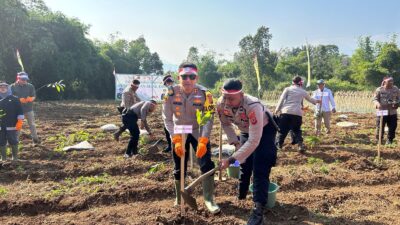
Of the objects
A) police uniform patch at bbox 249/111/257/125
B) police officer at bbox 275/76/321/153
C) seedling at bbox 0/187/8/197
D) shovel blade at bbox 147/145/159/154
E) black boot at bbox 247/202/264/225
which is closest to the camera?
police uniform patch at bbox 249/111/257/125

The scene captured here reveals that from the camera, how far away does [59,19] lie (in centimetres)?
3191

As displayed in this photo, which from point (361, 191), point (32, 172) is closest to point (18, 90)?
point (32, 172)

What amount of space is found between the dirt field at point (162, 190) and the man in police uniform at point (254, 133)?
47 cm

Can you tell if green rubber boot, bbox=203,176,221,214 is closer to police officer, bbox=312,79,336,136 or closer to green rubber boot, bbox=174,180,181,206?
green rubber boot, bbox=174,180,181,206

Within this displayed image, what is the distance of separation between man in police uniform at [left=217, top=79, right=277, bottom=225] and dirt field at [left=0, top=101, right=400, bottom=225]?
18.5 inches

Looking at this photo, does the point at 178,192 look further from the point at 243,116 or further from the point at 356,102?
the point at 356,102

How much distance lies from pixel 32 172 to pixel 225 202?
370cm

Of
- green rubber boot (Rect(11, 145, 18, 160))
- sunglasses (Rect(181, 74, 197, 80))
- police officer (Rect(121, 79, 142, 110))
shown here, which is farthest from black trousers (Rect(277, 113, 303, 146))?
green rubber boot (Rect(11, 145, 18, 160))

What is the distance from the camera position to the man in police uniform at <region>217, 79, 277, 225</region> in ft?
12.2

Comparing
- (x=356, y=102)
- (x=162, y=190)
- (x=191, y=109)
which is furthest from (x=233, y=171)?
(x=356, y=102)

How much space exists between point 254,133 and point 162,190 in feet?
6.75

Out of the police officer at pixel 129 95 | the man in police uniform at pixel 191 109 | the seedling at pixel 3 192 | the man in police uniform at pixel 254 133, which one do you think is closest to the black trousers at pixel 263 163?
the man in police uniform at pixel 254 133

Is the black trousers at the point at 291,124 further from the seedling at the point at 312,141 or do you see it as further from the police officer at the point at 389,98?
the police officer at the point at 389,98

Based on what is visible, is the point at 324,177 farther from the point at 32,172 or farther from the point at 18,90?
the point at 18,90
